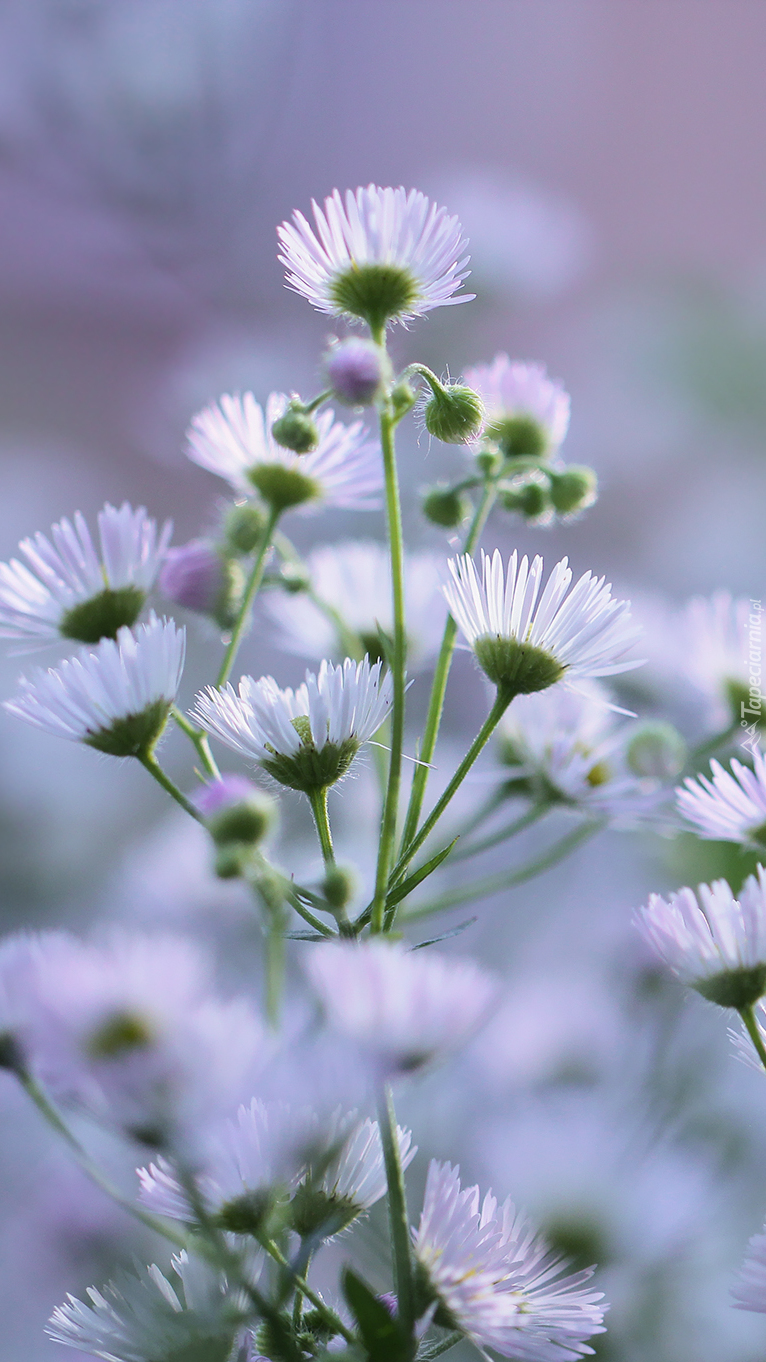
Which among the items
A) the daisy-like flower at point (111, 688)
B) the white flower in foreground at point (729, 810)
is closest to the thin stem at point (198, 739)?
the daisy-like flower at point (111, 688)

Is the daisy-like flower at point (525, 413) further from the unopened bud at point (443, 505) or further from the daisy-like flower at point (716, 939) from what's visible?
the daisy-like flower at point (716, 939)

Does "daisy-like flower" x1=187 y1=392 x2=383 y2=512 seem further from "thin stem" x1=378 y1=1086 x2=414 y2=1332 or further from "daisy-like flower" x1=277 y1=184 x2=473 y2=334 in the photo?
"thin stem" x1=378 y1=1086 x2=414 y2=1332

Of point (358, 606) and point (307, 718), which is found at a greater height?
point (358, 606)

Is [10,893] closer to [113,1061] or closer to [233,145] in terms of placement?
[113,1061]

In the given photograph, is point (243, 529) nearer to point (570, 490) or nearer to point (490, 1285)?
point (570, 490)

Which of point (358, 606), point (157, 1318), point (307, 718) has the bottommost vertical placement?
point (157, 1318)

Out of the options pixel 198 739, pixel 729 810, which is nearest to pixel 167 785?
pixel 198 739

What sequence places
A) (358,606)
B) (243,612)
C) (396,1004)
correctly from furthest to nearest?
1. (358,606)
2. (243,612)
3. (396,1004)
